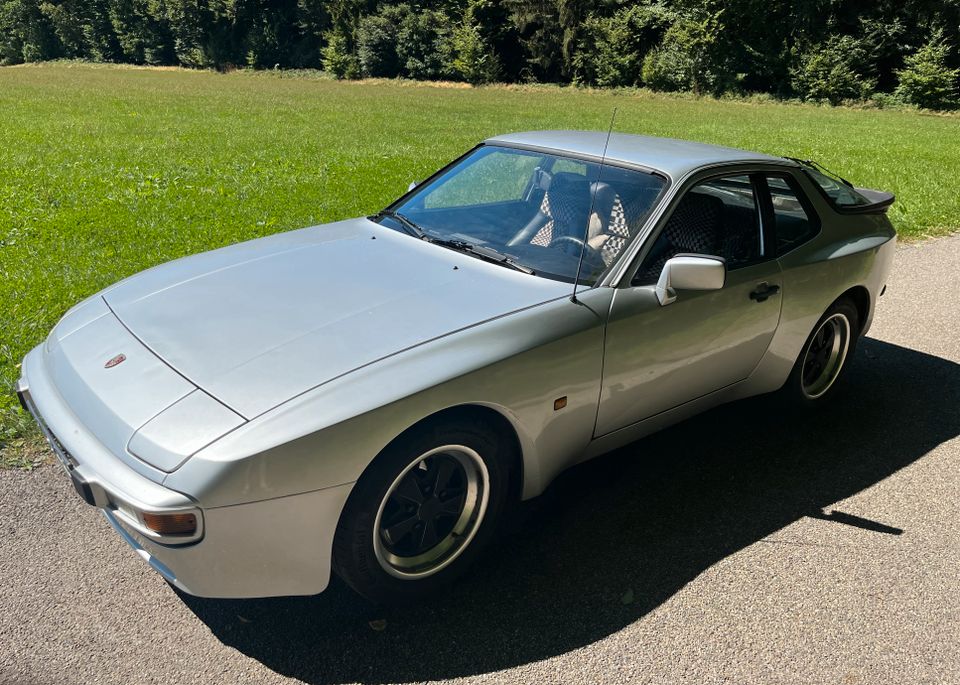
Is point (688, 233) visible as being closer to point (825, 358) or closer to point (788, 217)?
point (788, 217)

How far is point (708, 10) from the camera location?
43.2m

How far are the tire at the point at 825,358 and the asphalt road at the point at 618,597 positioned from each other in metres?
0.43

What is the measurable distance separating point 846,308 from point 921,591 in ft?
6.07

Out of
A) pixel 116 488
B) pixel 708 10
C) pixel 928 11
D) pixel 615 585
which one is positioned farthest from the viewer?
pixel 708 10

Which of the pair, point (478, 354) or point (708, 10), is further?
point (708, 10)

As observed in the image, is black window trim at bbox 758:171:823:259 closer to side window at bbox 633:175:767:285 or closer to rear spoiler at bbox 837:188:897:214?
side window at bbox 633:175:767:285

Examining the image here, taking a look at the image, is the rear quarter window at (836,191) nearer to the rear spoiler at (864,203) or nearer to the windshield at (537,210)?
the rear spoiler at (864,203)

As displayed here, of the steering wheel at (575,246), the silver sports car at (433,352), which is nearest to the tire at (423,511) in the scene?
the silver sports car at (433,352)

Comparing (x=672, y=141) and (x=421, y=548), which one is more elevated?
(x=672, y=141)

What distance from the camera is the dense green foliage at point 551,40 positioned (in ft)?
126

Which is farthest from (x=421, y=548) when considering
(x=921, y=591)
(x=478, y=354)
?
(x=921, y=591)

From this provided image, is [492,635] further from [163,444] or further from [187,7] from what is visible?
[187,7]

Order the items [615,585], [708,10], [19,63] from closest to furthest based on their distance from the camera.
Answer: [615,585] → [708,10] → [19,63]

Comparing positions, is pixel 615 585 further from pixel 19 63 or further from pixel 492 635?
pixel 19 63
